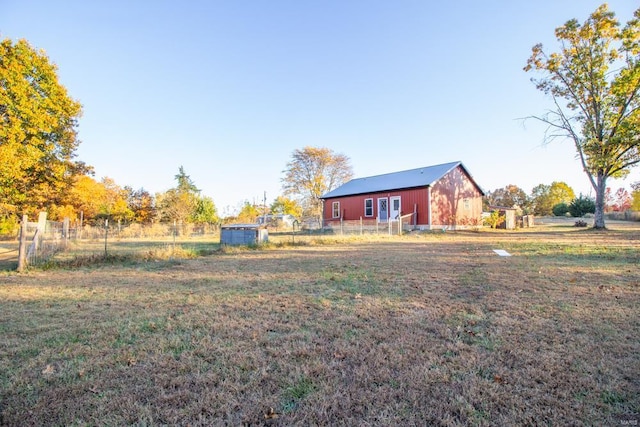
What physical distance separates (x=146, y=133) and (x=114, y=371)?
74.3 feet

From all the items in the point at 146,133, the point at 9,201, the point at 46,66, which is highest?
the point at 46,66

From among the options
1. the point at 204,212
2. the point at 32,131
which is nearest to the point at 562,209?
the point at 204,212

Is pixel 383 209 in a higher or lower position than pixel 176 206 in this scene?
lower

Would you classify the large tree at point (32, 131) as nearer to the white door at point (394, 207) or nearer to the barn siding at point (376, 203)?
the barn siding at point (376, 203)

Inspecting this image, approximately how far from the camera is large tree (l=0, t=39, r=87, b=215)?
15913mm

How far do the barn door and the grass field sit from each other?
18475 mm

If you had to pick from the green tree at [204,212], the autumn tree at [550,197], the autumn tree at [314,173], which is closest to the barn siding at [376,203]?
the autumn tree at [314,173]

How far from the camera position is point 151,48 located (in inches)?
534

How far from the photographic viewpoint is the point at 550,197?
51719 millimetres

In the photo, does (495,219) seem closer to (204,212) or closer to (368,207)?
(368,207)

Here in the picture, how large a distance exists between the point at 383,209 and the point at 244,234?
43.6ft

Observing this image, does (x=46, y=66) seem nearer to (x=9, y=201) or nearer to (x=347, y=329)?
(x=9, y=201)

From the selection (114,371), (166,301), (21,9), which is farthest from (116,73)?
(114,371)

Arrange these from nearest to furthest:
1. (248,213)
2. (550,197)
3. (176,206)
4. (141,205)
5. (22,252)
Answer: (22,252)
(176,206)
(141,205)
(248,213)
(550,197)
